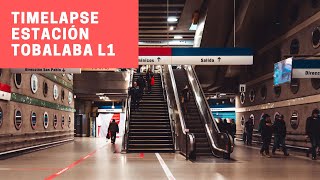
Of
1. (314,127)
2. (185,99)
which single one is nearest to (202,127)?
(185,99)

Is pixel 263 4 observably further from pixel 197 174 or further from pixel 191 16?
pixel 197 174

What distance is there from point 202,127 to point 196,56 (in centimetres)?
519

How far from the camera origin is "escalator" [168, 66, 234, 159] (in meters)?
14.8

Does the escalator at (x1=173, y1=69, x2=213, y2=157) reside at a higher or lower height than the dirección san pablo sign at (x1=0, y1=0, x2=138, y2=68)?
lower

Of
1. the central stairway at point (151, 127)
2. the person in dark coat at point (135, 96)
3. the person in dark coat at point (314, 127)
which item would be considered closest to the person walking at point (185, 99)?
the central stairway at point (151, 127)

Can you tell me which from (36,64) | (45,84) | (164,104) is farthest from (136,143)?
(36,64)

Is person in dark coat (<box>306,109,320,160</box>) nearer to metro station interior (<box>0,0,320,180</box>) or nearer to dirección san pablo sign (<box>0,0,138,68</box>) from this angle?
metro station interior (<box>0,0,320,180</box>)

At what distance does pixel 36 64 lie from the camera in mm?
2617

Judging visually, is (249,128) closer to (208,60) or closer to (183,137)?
(183,137)

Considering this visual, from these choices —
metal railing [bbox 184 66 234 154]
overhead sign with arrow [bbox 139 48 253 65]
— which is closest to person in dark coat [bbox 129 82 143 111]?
metal railing [bbox 184 66 234 154]

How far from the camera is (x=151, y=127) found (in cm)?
1888

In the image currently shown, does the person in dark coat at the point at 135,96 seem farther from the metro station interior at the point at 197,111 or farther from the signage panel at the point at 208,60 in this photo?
the signage panel at the point at 208,60

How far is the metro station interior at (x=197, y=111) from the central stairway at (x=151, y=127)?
4cm

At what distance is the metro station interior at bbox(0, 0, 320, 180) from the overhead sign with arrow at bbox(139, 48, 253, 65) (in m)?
0.08
